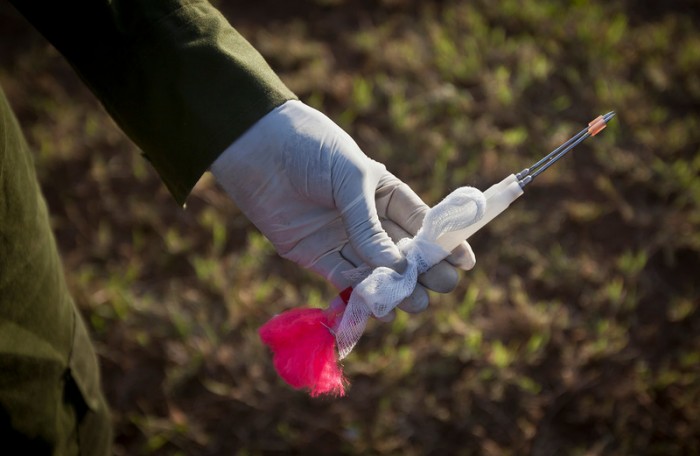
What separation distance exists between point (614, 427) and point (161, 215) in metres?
1.73

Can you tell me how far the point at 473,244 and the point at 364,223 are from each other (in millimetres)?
1106

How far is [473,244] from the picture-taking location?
2.26m

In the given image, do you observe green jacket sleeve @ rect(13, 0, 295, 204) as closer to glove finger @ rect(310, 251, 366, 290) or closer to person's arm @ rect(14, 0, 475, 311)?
person's arm @ rect(14, 0, 475, 311)

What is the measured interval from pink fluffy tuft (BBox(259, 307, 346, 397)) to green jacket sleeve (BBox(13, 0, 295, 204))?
343 mm

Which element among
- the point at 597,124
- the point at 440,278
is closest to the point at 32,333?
the point at 440,278

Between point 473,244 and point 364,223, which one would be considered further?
point 473,244

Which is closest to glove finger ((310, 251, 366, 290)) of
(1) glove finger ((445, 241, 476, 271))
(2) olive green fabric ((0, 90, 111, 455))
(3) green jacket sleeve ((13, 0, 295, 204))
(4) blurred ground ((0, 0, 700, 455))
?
(1) glove finger ((445, 241, 476, 271))

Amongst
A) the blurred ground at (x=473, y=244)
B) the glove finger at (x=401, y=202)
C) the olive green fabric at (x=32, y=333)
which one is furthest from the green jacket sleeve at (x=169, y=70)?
the blurred ground at (x=473, y=244)

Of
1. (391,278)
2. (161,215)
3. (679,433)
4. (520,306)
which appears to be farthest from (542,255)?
(161,215)

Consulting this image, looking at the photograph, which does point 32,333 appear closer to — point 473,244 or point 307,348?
point 307,348

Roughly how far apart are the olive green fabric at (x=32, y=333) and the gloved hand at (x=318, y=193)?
362 millimetres

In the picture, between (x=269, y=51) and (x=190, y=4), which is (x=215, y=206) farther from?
(x=190, y=4)

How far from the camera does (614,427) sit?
1835mm

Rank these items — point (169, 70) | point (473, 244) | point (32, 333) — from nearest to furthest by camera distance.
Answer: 1. point (32, 333)
2. point (169, 70)
3. point (473, 244)
